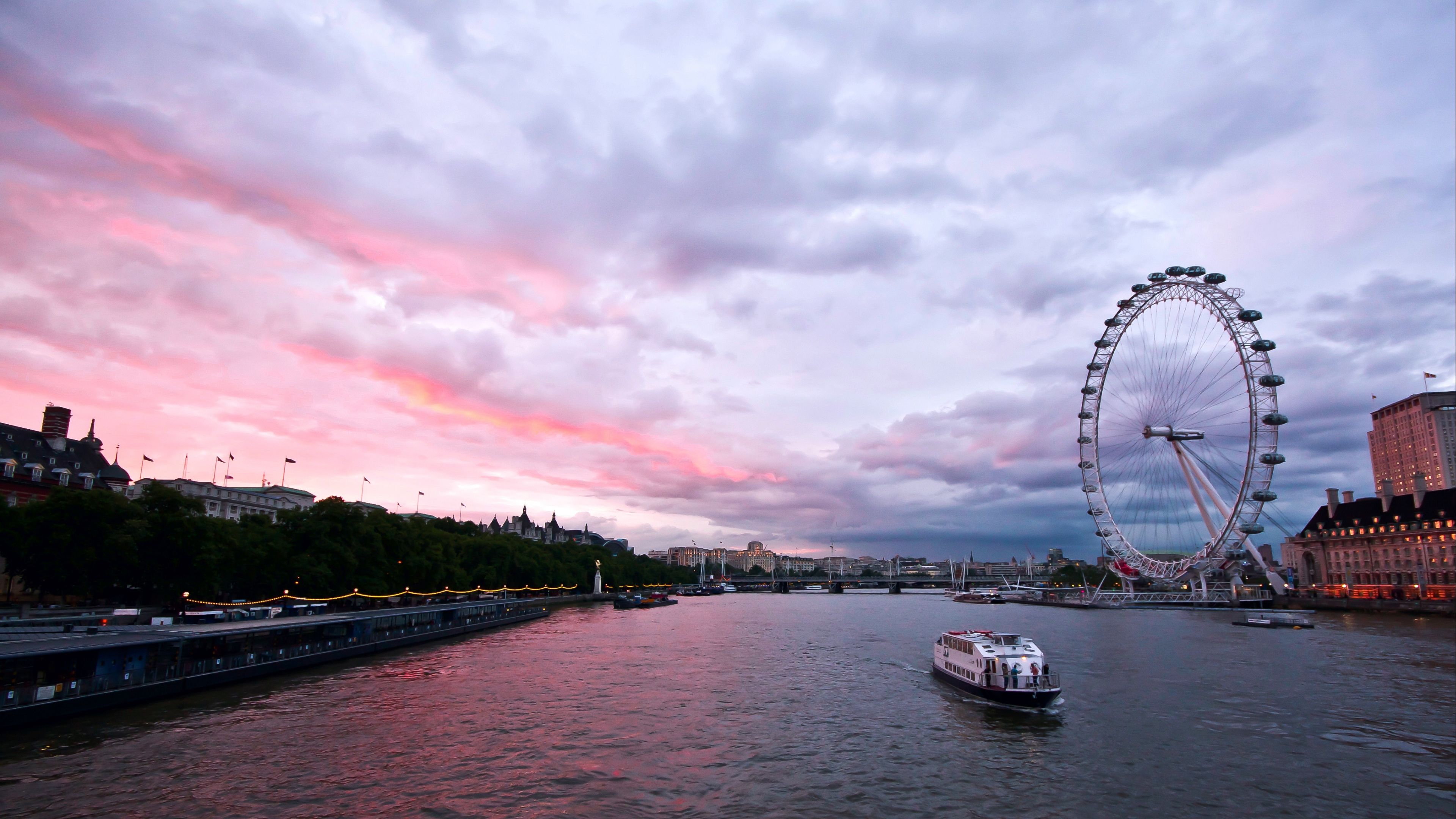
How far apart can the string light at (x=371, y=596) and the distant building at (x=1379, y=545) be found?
Result: 15764 centimetres

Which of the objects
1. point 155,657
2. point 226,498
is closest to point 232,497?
point 226,498

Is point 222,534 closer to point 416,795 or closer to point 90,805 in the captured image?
point 90,805

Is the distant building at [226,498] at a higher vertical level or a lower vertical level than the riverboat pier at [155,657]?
higher

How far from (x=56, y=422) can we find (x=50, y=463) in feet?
40.7

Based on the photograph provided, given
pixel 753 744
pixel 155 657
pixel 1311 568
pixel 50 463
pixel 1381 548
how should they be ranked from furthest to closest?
1. pixel 1311 568
2. pixel 1381 548
3. pixel 50 463
4. pixel 155 657
5. pixel 753 744

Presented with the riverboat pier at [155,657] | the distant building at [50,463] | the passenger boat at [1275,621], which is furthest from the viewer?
the passenger boat at [1275,621]

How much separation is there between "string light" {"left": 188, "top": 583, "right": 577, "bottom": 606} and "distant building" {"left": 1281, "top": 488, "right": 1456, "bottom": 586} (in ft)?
517

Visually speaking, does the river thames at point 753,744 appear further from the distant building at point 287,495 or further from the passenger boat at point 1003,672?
the distant building at point 287,495

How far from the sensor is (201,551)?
224ft

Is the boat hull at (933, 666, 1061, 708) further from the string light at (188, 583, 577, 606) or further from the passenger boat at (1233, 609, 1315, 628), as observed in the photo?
the passenger boat at (1233, 609, 1315, 628)

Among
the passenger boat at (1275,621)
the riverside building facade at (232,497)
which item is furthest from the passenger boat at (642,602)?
the passenger boat at (1275,621)

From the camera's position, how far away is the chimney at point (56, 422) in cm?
9869

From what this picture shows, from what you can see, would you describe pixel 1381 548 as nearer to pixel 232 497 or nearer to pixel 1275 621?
pixel 1275 621

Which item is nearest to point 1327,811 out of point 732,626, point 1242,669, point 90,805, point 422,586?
point 1242,669
